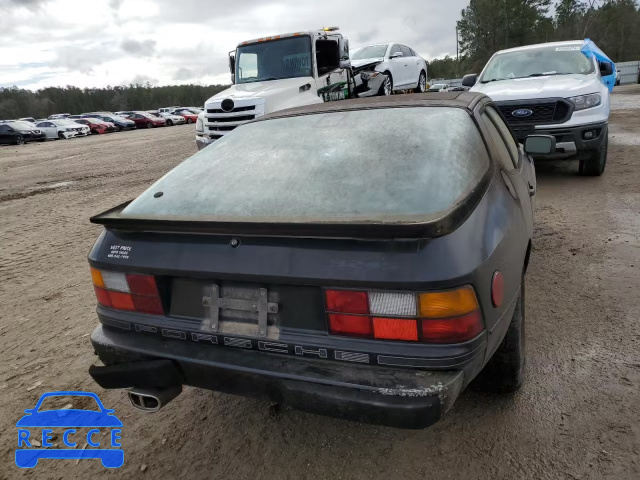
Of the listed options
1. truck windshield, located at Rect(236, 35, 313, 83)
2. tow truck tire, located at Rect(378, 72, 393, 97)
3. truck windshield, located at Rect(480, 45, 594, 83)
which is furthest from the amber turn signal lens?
tow truck tire, located at Rect(378, 72, 393, 97)

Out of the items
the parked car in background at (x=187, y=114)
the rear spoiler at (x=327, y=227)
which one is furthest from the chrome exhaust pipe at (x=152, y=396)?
the parked car in background at (x=187, y=114)

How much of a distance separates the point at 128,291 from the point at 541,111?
20.0 ft

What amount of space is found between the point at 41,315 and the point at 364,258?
11.0ft

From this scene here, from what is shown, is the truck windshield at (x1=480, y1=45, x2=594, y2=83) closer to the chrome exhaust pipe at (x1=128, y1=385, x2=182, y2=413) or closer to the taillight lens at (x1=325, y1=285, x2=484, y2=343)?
the taillight lens at (x1=325, y1=285, x2=484, y2=343)

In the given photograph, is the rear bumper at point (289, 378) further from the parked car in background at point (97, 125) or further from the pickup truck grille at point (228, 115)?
the parked car in background at point (97, 125)

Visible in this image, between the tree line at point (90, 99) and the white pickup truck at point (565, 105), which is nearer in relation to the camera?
the white pickup truck at point (565, 105)

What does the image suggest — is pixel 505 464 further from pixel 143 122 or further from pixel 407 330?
pixel 143 122

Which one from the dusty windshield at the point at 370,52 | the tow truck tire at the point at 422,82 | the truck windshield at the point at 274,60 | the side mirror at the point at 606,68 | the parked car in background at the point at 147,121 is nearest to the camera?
the side mirror at the point at 606,68

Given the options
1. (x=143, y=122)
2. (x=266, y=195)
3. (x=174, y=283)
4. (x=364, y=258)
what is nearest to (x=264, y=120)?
(x=266, y=195)

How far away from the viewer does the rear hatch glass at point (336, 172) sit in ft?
6.07

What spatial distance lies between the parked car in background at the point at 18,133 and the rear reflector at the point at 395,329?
31854 mm

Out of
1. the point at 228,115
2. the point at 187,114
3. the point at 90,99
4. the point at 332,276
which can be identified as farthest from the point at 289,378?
the point at 90,99

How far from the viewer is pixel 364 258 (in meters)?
1.63

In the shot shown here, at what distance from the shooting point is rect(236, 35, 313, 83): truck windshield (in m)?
9.15
